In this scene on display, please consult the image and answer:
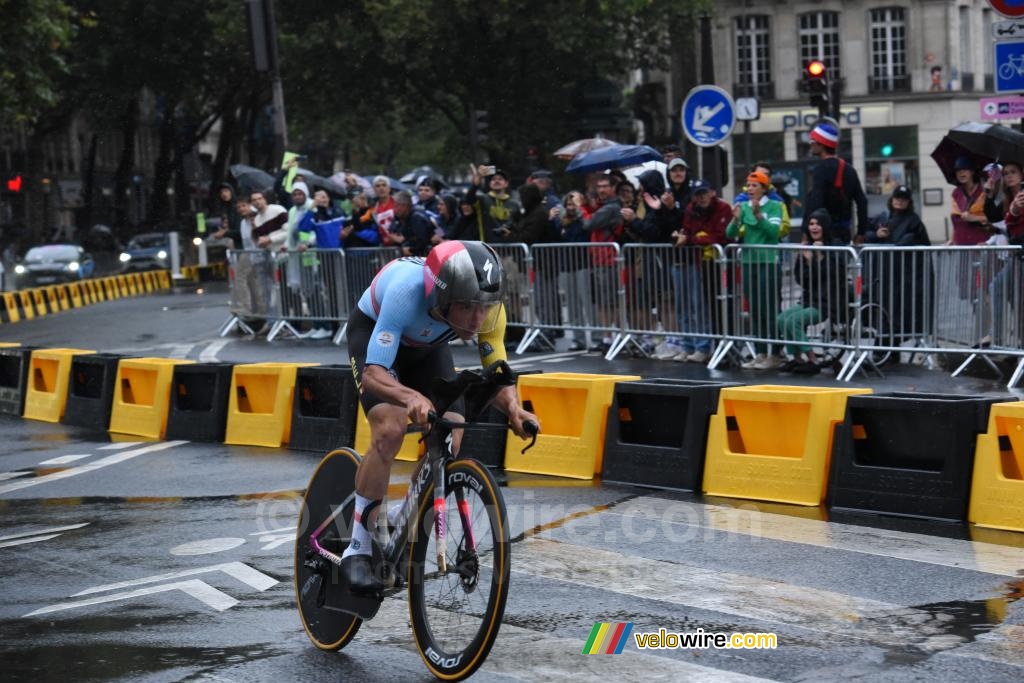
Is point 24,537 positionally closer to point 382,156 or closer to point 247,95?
point 247,95

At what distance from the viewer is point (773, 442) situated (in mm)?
10297

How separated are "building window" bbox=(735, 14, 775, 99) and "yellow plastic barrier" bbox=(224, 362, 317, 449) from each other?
46.6m

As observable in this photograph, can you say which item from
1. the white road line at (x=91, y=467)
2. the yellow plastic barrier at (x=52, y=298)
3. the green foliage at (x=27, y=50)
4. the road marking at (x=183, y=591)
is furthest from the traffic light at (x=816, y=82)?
the yellow plastic barrier at (x=52, y=298)

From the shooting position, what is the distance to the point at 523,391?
11.7m

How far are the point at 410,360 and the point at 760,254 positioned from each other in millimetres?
9617

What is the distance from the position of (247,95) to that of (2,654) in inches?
2235

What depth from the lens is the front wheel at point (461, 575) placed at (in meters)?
5.83

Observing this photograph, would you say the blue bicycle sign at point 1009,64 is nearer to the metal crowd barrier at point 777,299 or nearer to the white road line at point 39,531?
the metal crowd barrier at point 777,299

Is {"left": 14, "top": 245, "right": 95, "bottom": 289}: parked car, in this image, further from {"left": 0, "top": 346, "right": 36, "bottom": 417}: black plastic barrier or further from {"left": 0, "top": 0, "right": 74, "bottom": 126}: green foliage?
{"left": 0, "top": 346, "right": 36, "bottom": 417}: black plastic barrier

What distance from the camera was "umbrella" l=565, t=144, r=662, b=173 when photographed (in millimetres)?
19578

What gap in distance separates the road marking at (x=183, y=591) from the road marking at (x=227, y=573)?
5.8 inches

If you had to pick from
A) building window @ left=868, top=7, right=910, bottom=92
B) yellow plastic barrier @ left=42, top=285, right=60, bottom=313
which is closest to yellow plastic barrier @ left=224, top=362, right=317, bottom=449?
yellow plastic barrier @ left=42, top=285, right=60, bottom=313

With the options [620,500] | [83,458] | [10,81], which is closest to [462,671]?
[620,500]

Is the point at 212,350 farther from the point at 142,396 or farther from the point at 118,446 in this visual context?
the point at 118,446
